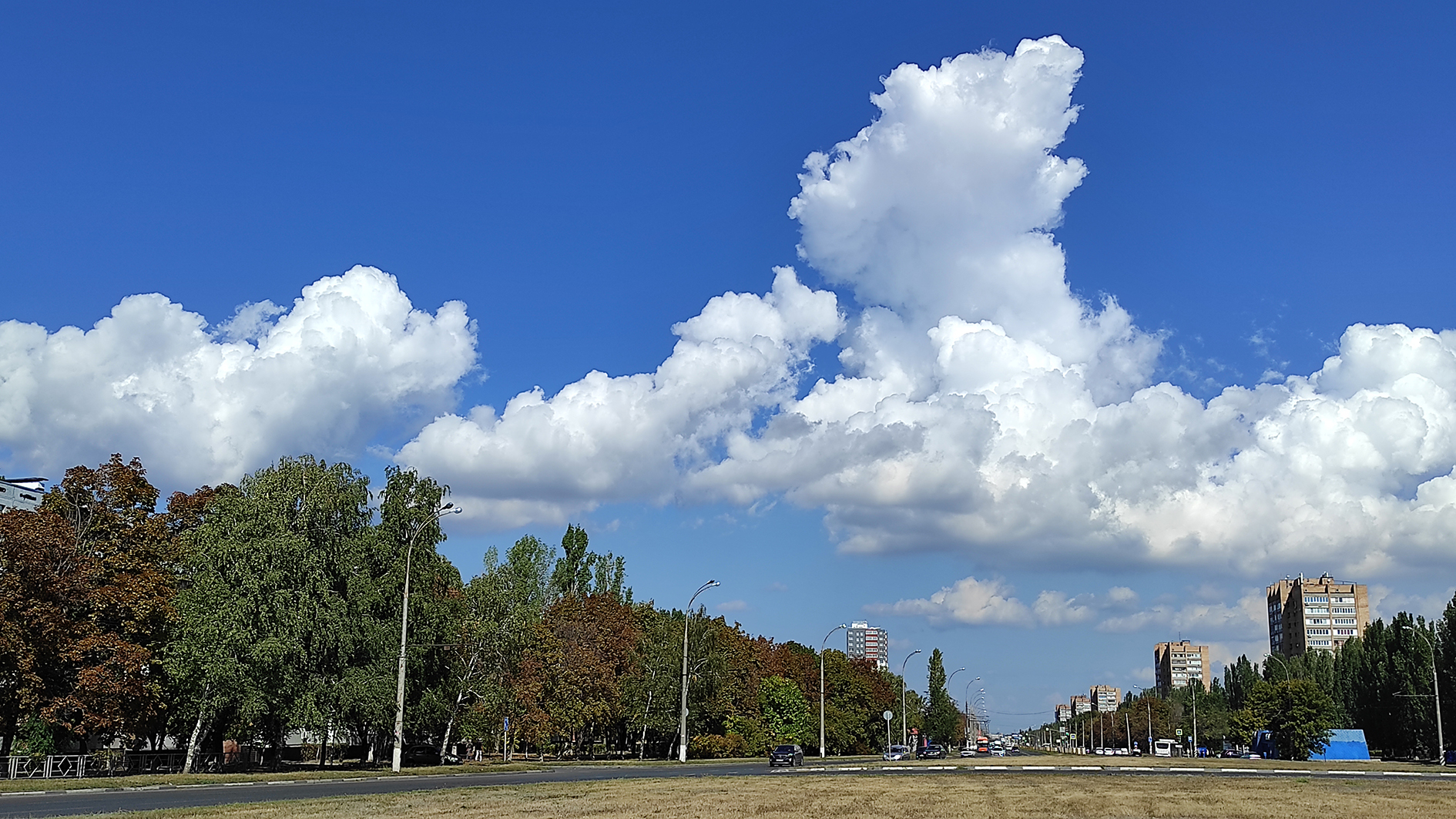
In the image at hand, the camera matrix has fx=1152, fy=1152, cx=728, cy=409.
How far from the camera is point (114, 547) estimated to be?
52594 mm

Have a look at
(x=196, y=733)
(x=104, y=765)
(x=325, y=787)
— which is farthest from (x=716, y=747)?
(x=325, y=787)

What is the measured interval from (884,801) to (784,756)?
4118 centimetres

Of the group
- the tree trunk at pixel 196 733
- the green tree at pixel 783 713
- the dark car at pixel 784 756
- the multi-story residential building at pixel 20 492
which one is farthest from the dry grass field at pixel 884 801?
the multi-story residential building at pixel 20 492

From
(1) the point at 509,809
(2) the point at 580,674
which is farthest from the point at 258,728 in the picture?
(1) the point at 509,809

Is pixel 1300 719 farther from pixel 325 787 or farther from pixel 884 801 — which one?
pixel 325 787

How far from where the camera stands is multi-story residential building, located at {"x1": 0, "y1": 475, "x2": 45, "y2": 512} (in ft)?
439

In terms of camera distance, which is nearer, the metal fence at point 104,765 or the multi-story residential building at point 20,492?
the metal fence at point 104,765

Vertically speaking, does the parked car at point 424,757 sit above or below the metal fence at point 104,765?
below

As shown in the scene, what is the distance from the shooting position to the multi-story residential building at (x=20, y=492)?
439 ft

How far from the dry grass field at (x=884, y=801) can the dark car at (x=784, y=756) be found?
26.3 m

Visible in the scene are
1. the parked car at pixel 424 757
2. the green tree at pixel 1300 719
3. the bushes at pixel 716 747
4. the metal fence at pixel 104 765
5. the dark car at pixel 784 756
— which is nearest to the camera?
the metal fence at pixel 104 765

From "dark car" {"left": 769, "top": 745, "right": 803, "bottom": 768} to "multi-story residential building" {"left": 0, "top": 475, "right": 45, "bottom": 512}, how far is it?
10253cm

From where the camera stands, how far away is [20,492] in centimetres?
13738

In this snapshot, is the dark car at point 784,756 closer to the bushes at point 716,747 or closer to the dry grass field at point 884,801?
the bushes at point 716,747
